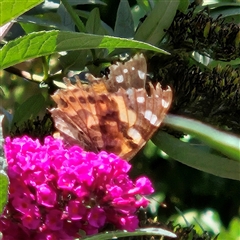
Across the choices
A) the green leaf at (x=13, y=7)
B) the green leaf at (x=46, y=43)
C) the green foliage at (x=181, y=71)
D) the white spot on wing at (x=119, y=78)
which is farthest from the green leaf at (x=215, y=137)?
the green leaf at (x=13, y=7)

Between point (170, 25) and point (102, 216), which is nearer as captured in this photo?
point (102, 216)

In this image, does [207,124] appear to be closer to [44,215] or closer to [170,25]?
[170,25]

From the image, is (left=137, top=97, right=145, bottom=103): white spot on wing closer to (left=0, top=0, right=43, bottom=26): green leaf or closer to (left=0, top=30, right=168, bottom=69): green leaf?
(left=0, top=30, right=168, bottom=69): green leaf

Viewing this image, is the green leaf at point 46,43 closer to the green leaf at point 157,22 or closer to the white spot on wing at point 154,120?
the white spot on wing at point 154,120

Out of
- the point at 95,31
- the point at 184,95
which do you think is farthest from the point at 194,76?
the point at 95,31

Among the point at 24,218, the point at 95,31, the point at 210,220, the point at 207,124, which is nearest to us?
the point at 24,218
